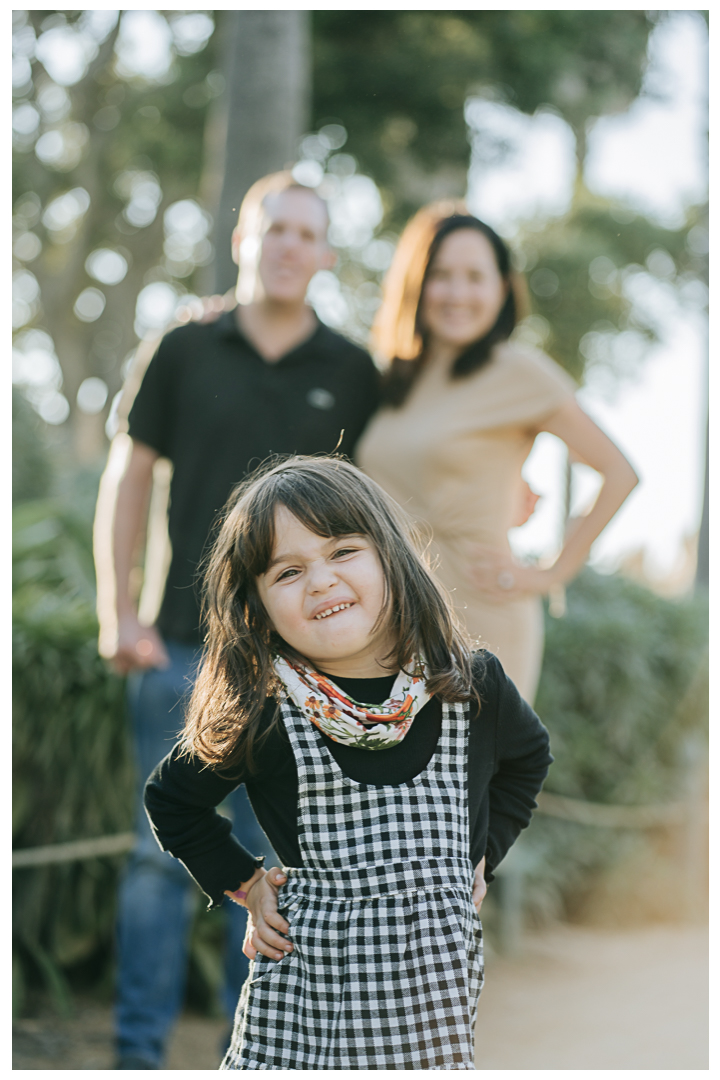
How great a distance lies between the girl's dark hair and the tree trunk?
109 inches

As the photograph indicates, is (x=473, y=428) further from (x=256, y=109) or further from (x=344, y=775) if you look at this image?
(x=256, y=109)

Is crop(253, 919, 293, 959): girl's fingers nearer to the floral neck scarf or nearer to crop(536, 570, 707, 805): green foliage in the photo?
the floral neck scarf

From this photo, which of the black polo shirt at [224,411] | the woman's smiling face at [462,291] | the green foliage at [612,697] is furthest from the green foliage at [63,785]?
the green foliage at [612,697]

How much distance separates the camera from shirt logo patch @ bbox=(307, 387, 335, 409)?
2125 mm

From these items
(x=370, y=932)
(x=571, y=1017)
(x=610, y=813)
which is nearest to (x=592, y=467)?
(x=370, y=932)

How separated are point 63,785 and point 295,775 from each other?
1.95 m

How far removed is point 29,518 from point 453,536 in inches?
107

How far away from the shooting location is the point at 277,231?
7.27ft

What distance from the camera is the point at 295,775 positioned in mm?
1375

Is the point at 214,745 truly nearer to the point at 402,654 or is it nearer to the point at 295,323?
the point at 402,654

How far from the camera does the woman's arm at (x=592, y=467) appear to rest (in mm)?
2076

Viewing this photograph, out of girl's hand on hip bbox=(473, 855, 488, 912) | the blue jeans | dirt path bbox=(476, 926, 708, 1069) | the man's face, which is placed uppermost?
the man's face

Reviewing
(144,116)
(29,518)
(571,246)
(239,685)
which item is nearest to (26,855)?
(29,518)

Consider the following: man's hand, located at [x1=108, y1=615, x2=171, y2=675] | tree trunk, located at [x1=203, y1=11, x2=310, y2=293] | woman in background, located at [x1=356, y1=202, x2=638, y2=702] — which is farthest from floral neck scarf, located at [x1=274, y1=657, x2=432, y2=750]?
tree trunk, located at [x1=203, y1=11, x2=310, y2=293]
